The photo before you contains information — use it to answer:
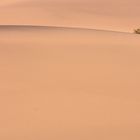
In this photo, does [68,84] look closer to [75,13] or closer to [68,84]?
[68,84]

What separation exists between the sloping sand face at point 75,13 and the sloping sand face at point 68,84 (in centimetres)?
315

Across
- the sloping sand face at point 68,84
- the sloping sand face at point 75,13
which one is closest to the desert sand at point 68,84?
the sloping sand face at point 68,84

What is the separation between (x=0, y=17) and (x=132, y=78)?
571cm

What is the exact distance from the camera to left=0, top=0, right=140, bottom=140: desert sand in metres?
3.81

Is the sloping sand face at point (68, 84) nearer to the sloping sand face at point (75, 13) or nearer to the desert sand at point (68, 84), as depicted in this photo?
the desert sand at point (68, 84)

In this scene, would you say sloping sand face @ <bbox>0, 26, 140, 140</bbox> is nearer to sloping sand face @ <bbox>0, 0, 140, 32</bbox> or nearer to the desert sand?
the desert sand

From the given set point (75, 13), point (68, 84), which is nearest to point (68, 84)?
point (68, 84)

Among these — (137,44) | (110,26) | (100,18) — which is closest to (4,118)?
(137,44)

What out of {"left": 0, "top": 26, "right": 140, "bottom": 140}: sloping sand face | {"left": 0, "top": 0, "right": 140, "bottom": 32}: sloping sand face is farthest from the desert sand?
{"left": 0, "top": 0, "right": 140, "bottom": 32}: sloping sand face

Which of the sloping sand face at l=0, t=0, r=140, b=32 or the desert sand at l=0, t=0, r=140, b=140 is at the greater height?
the sloping sand face at l=0, t=0, r=140, b=32

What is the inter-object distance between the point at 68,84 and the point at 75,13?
6.11m

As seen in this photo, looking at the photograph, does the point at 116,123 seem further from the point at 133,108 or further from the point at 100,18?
the point at 100,18

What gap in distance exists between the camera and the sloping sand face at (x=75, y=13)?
9.55 meters

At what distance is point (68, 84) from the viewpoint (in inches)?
188
